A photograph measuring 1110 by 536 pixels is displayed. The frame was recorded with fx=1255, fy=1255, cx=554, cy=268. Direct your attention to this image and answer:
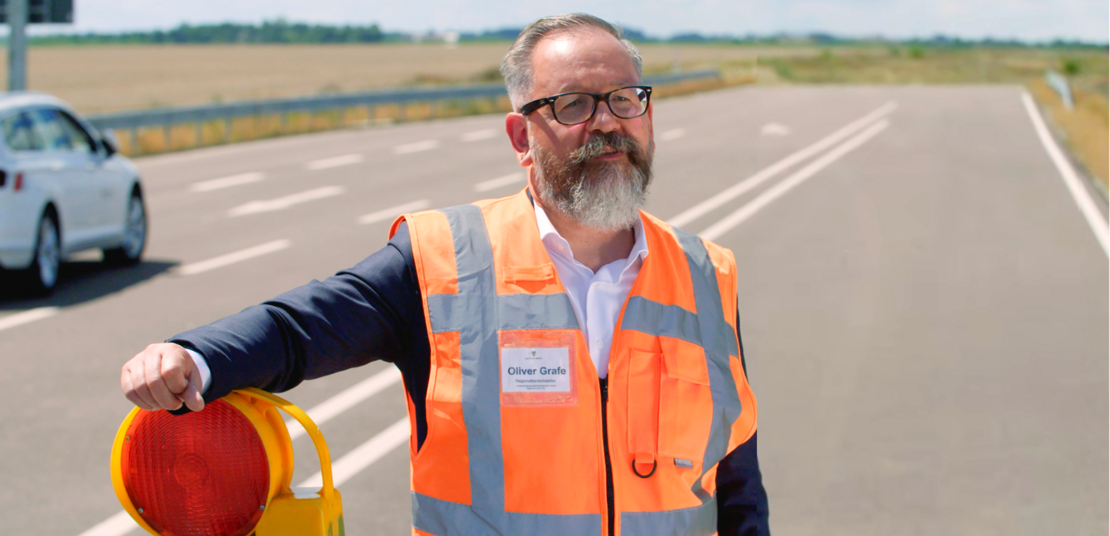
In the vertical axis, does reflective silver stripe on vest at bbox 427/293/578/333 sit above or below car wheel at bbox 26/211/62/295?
above

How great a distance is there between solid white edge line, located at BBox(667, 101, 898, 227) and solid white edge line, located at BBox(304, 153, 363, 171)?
6.62 meters

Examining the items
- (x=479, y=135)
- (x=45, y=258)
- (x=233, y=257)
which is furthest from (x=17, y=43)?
(x=479, y=135)

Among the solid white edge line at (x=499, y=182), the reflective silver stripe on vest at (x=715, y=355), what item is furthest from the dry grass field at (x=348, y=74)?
the reflective silver stripe on vest at (x=715, y=355)

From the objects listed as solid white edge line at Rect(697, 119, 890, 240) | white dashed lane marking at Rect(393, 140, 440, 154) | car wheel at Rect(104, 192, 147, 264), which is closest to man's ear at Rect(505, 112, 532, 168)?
solid white edge line at Rect(697, 119, 890, 240)

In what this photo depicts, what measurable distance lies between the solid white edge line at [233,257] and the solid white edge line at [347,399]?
415cm

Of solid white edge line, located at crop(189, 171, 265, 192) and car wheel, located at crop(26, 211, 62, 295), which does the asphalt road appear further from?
car wheel, located at crop(26, 211, 62, 295)

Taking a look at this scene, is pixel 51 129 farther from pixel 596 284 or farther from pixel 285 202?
pixel 596 284

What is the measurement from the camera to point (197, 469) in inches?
74.4

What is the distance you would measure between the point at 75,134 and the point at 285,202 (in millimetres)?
4845

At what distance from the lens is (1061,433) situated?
6.16m

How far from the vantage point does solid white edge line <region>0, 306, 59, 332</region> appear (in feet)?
28.4

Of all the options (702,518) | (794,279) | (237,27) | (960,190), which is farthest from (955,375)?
(237,27)

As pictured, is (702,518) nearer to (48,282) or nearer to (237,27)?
(48,282)

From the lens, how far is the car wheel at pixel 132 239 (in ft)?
37.8
